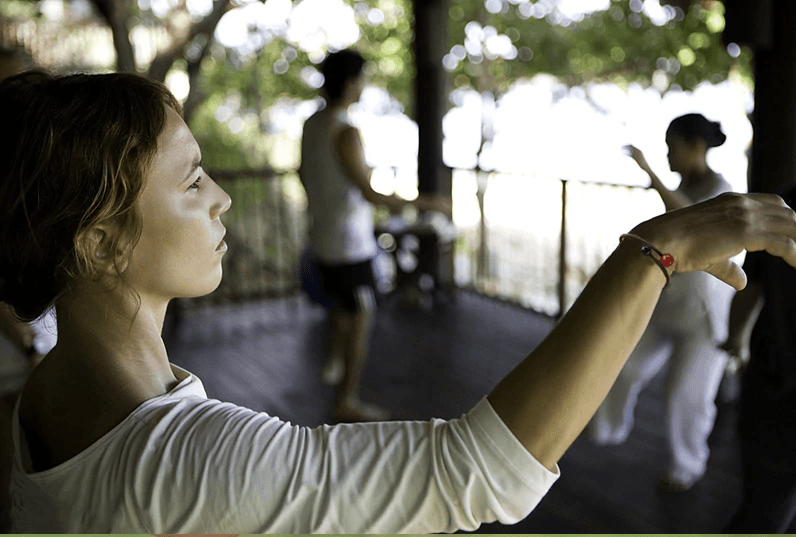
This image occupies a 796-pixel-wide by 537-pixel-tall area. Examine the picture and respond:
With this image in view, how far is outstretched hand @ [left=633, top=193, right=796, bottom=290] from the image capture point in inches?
20.2

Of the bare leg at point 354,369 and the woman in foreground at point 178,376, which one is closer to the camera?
the woman in foreground at point 178,376

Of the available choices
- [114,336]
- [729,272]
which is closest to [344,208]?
[114,336]

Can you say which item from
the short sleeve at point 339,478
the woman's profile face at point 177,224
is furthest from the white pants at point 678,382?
the woman's profile face at point 177,224

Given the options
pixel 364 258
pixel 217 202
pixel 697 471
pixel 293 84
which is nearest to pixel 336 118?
pixel 364 258

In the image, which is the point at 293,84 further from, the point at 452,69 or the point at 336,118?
the point at 336,118

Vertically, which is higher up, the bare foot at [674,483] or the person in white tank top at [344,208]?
the person in white tank top at [344,208]

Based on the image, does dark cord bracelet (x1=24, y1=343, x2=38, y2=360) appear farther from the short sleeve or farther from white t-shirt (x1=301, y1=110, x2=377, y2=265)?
white t-shirt (x1=301, y1=110, x2=377, y2=265)

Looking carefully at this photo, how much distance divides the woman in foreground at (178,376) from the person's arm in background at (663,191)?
21 centimetres

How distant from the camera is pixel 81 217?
0.60 metres

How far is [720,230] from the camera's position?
0.52 meters

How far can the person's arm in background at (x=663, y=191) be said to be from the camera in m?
0.77

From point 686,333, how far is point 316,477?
59 cm

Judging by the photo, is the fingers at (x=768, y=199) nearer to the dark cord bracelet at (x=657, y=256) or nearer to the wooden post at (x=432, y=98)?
the dark cord bracelet at (x=657, y=256)

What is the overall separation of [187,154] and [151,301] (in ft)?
0.51
